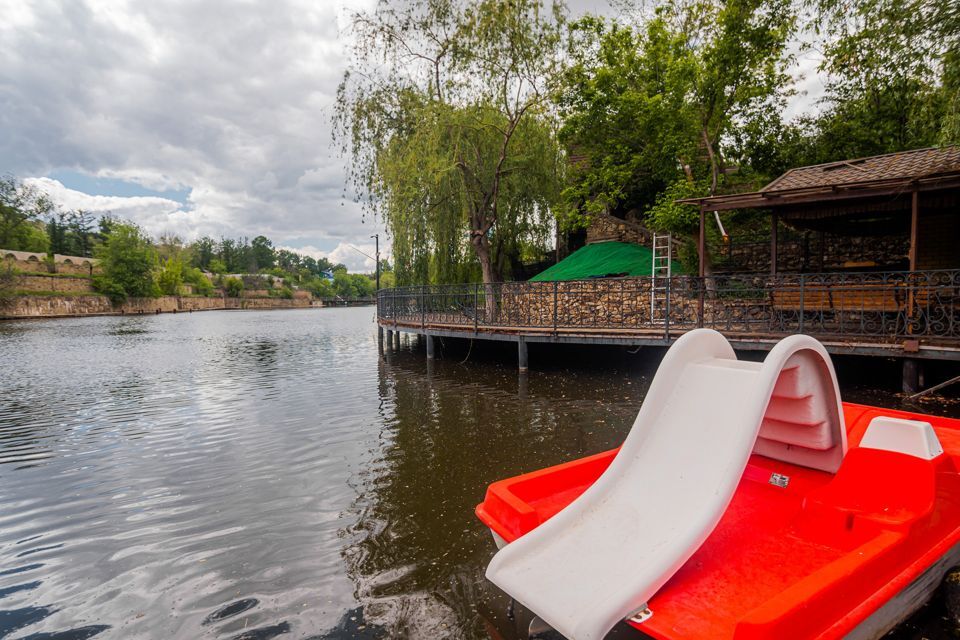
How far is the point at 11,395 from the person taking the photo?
37.3 ft

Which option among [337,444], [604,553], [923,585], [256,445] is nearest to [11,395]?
[256,445]

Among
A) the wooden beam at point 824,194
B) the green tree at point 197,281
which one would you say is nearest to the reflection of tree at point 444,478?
the wooden beam at point 824,194

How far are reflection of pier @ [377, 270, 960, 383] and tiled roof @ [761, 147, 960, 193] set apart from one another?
6.21ft

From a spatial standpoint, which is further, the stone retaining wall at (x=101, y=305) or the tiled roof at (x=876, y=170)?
the stone retaining wall at (x=101, y=305)

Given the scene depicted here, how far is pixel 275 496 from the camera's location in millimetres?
5328

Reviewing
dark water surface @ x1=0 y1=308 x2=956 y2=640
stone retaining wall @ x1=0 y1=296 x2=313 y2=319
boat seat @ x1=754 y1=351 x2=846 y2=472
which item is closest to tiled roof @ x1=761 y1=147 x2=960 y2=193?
dark water surface @ x1=0 y1=308 x2=956 y2=640

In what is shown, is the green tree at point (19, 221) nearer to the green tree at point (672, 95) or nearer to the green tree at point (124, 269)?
the green tree at point (124, 269)

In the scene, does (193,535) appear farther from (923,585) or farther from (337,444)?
(923,585)

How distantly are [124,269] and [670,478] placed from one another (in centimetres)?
7774

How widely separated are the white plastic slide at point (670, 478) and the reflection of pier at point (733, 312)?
6.69m

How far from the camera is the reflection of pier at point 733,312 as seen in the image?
8281 mm

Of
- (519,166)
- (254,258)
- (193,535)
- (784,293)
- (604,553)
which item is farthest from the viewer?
(254,258)

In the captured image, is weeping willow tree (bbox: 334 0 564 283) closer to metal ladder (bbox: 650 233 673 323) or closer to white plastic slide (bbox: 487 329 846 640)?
metal ladder (bbox: 650 233 673 323)

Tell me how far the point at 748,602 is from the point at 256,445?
6.91 metres
